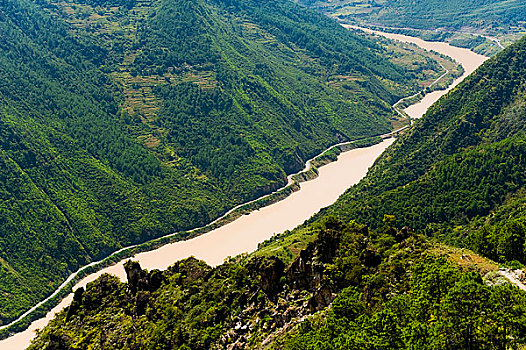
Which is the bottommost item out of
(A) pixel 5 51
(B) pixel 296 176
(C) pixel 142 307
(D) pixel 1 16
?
(C) pixel 142 307

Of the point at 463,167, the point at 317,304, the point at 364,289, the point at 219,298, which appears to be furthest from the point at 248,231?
the point at 364,289

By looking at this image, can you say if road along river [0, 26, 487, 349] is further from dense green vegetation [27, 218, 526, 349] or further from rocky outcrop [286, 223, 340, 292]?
rocky outcrop [286, 223, 340, 292]

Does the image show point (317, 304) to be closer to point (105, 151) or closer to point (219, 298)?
point (219, 298)

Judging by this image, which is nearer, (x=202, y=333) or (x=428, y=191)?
(x=202, y=333)

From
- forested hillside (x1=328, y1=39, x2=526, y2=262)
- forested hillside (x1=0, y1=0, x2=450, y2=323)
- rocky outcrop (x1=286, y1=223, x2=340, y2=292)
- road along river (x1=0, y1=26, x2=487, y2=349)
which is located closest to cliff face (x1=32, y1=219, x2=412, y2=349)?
rocky outcrop (x1=286, y1=223, x2=340, y2=292)

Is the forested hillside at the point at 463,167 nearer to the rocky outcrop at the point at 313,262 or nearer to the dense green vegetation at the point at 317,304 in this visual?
the dense green vegetation at the point at 317,304

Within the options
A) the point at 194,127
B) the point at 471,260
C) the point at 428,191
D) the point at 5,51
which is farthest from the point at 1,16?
the point at 471,260

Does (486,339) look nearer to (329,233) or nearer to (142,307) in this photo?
(329,233)
